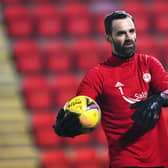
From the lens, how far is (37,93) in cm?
652

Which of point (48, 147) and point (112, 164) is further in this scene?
point (48, 147)

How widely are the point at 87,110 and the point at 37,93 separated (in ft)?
12.9

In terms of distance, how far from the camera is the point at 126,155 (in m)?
2.77

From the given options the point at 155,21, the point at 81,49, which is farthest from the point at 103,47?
the point at 155,21

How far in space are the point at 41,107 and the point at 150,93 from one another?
374 centimetres

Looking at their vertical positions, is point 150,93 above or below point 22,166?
above

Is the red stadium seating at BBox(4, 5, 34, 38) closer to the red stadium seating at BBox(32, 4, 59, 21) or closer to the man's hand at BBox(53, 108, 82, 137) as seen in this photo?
the red stadium seating at BBox(32, 4, 59, 21)

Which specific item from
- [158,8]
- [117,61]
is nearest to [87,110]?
[117,61]

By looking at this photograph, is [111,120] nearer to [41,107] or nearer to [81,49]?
[41,107]

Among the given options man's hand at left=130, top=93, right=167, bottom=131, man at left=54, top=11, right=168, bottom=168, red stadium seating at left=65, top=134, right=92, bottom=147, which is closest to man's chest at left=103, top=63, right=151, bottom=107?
man at left=54, top=11, right=168, bottom=168

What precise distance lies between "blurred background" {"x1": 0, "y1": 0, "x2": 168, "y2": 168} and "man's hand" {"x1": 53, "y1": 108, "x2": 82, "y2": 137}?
125 inches

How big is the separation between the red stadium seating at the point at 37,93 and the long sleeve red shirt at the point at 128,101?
3676 mm

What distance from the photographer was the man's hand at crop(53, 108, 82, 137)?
104 inches

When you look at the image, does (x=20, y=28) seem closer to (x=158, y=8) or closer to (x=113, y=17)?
(x=158, y=8)
